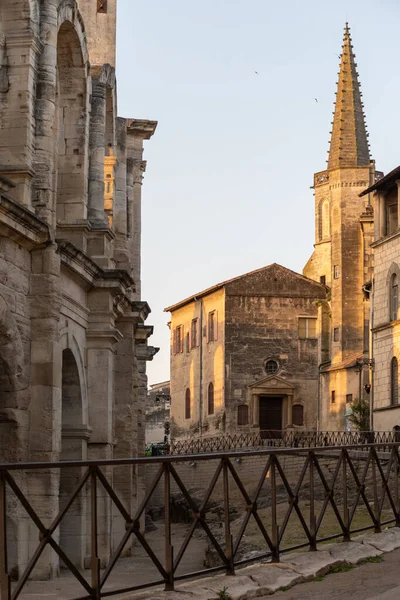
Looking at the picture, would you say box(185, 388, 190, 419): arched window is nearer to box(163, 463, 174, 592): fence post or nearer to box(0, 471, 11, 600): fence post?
box(163, 463, 174, 592): fence post

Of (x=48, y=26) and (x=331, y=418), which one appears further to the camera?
(x=331, y=418)

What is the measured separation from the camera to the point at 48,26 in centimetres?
1684

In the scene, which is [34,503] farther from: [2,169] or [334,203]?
[334,203]

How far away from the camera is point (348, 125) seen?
6800 cm

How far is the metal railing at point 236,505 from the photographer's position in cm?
782

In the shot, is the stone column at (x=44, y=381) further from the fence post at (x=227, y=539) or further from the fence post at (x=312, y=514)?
the fence post at (x=227, y=539)

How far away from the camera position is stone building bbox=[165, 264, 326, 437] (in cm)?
6106

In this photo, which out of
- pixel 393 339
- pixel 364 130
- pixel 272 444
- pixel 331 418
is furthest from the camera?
pixel 364 130

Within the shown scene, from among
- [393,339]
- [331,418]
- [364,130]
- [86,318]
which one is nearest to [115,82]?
[86,318]

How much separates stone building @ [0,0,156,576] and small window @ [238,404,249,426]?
38.3 m

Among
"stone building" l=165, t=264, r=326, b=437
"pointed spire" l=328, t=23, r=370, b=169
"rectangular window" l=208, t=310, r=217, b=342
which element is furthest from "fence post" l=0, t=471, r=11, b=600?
"pointed spire" l=328, t=23, r=370, b=169

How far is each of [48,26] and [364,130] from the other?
2089 inches

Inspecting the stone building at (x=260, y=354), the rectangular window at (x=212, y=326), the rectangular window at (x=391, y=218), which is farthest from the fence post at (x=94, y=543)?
the rectangular window at (x=212, y=326)

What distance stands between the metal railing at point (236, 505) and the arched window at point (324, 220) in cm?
5373
